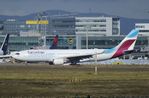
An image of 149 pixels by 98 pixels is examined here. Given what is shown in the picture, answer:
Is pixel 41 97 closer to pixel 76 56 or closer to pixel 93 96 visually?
pixel 93 96

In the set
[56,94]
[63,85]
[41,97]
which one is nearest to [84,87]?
[63,85]

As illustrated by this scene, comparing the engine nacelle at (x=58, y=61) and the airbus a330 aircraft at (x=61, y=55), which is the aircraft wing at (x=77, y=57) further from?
the engine nacelle at (x=58, y=61)

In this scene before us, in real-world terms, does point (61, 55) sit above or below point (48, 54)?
below

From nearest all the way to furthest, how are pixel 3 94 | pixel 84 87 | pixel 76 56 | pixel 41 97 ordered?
pixel 41 97, pixel 3 94, pixel 84 87, pixel 76 56

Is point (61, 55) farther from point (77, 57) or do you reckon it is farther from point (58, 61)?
point (77, 57)

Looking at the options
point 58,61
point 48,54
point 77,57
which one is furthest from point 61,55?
point 77,57

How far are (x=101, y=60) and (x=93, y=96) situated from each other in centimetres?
9024

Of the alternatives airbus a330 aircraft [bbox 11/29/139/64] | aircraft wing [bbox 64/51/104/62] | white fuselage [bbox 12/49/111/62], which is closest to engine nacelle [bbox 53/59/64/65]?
airbus a330 aircraft [bbox 11/29/139/64]

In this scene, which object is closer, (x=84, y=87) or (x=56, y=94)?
(x=56, y=94)

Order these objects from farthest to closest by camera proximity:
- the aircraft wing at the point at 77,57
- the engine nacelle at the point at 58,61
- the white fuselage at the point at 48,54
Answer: the white fuselage at the point at 48,54
the engine nacelle at the point at 58,61
the aircraft wing at the point at 77,57

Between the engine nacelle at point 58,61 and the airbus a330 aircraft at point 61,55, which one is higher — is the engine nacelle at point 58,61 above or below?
below

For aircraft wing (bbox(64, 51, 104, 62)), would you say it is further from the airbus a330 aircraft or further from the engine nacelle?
the engine nacelle

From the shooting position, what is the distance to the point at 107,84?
210 ft

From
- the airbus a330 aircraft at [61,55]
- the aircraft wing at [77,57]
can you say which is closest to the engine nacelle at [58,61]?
the airbus a330 aircraft at [61,55]
